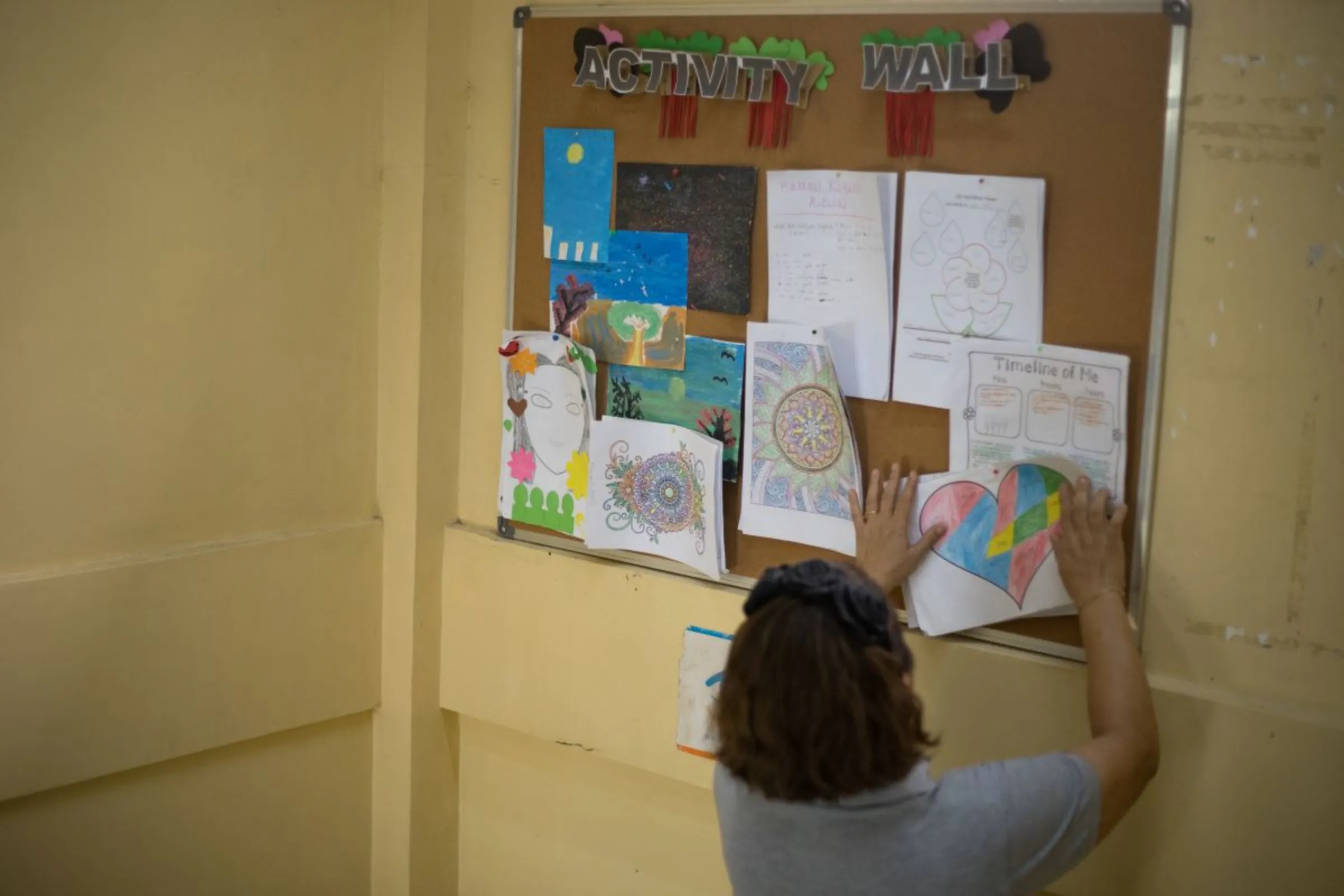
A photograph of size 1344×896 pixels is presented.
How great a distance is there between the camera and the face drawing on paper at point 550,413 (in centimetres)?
232

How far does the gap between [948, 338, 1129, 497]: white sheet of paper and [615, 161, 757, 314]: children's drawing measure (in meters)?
0.45

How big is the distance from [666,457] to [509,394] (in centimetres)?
42

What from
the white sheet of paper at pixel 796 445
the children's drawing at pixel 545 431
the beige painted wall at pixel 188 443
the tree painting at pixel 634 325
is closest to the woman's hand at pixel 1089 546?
the white sheet of paper at pixel 796 445

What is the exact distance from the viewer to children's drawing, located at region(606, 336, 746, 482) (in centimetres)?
214

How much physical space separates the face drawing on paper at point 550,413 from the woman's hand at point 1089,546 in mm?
966

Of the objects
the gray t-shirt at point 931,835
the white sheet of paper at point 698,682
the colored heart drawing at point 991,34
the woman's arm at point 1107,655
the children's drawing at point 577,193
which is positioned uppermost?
the colored heart drawing at point 991,34

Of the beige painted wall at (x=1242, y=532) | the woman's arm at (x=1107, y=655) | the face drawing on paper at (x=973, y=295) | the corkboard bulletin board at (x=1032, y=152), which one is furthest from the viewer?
the face drawing on paper at (x=973, y=295)

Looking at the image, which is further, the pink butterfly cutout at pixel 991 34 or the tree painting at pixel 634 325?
the tree painting at pixel 634 325

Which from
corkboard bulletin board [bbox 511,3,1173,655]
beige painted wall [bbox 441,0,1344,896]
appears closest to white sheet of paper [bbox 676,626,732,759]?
corkboard bulletin board [bbox 511,3,1173,655]

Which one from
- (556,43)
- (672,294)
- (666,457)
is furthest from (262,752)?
(556,43)

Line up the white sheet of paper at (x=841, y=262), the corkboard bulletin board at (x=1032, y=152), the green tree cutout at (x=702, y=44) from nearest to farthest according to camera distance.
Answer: the corkboard bulletin board at (x=1032, y=152)
the white sheet of paper at (x=841, y=262)
the green tree cutout at (x=702, y=44)

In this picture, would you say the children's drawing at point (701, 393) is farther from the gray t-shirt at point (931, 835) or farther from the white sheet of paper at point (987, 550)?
the gray t-shirt at point (931, 835)

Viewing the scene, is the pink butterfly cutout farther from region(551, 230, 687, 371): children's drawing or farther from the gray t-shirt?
the gray t-shirt

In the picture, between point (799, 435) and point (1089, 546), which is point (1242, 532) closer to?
point (1089, 546)
